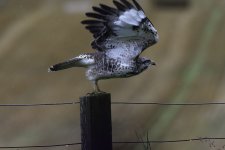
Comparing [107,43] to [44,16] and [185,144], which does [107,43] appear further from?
[44,16]

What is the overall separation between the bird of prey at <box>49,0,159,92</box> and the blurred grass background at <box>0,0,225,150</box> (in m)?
2.85

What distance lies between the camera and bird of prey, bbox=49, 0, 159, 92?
230 cm

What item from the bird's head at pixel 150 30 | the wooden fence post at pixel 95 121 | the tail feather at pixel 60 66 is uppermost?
the bird's head at pixel 150 30

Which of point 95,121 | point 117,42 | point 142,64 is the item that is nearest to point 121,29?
point 117,42

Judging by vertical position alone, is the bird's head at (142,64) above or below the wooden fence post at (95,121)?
above

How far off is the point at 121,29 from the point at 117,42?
58 mm

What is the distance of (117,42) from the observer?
2.35 m

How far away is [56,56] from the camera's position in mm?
9531

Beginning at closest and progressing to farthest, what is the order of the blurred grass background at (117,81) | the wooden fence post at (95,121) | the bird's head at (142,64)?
the wooden fence post at (95,121)
the bird's head at (142,64)
the blurred grass background at (117,81)

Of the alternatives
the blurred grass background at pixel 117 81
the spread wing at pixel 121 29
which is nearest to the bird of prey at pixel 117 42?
the spread wing at pixel 121 29

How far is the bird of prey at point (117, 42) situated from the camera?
7.54 ft

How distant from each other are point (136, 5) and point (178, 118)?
4.64 metres

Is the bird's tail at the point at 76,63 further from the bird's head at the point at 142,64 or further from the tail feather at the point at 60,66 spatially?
the bird's head at the point at 142,64

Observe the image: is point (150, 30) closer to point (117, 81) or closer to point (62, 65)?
point (62, 65)
